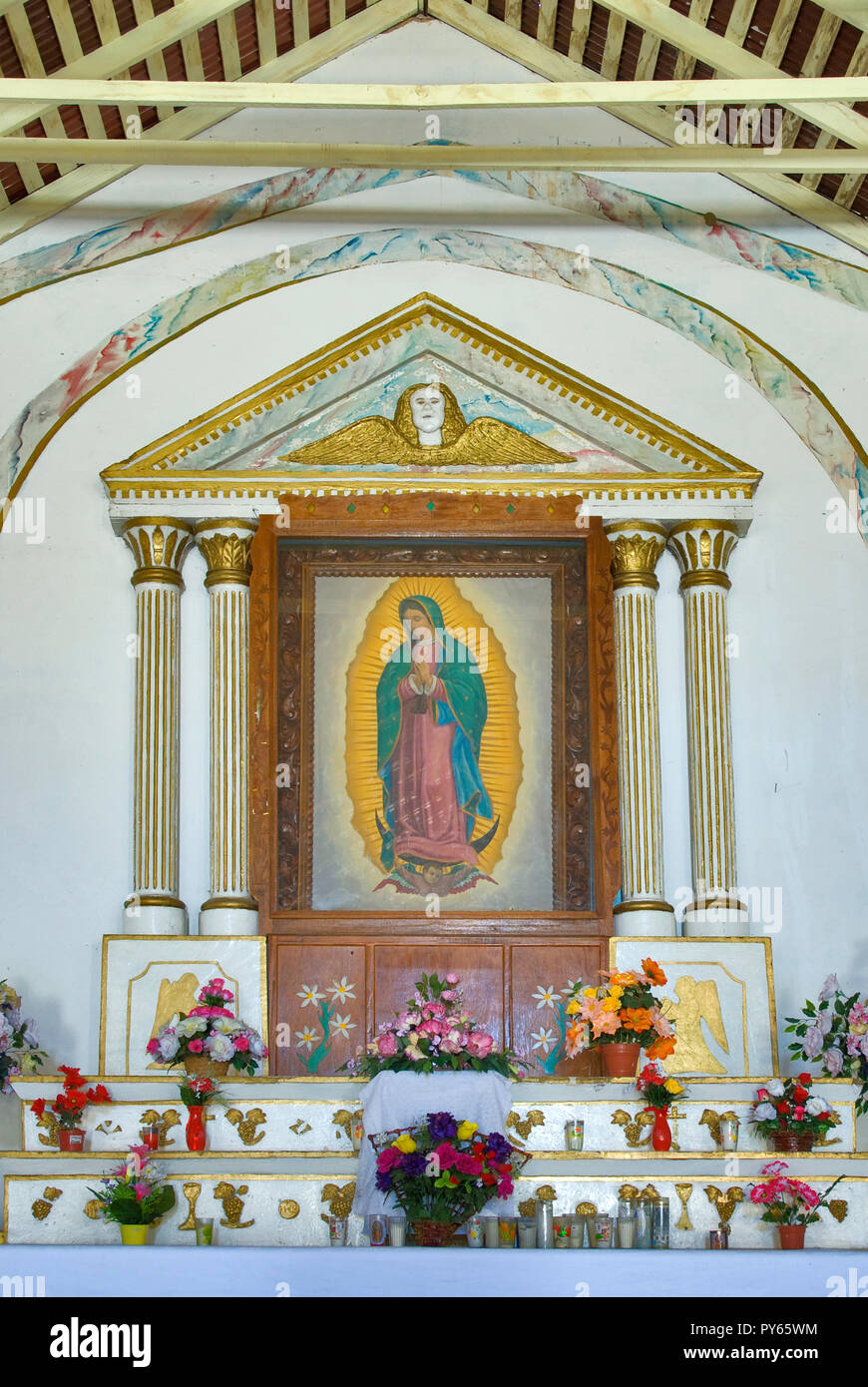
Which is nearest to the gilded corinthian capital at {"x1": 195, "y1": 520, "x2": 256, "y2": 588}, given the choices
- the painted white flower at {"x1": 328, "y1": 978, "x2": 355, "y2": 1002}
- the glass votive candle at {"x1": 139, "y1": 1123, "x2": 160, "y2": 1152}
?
Result: the painted white flower at {"x1": 328, "y1": 978, "x2": 355, "y2": 1002}

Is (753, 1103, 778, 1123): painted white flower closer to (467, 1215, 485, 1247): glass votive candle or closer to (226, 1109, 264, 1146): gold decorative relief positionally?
(467, 1215, 485, 1247): glass votive candle

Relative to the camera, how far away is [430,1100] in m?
8.62

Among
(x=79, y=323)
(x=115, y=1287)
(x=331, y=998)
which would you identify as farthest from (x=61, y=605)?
(x=115, y=1287)

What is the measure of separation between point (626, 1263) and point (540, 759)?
4.49 m

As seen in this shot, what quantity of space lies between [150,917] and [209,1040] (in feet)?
4.92

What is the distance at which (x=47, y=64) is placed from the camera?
11.0m

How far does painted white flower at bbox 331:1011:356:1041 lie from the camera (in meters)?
10.8

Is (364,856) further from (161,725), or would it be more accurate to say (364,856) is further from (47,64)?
(47,64)

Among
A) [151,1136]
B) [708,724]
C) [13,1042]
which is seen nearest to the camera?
[151,1136]

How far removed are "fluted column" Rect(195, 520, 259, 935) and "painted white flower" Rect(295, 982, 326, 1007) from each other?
1.47 feet

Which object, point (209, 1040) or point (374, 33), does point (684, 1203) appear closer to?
point (209, 1040)

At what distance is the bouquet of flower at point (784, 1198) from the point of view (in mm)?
8320

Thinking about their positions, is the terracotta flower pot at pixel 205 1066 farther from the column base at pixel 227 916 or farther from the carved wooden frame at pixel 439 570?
the carved wooden frame at pixel 439 570

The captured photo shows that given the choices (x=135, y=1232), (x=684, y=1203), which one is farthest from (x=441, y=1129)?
(x=135, y=1232)
